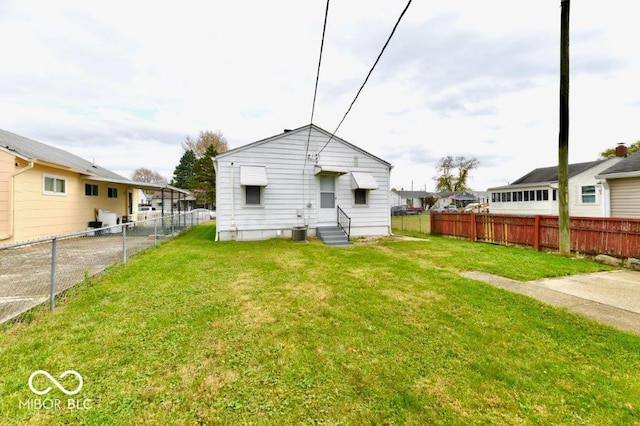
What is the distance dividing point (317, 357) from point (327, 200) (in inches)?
382

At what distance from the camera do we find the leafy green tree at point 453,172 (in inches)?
1880

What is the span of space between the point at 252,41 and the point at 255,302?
6768 millimetres

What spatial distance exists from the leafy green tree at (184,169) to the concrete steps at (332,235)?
131ft

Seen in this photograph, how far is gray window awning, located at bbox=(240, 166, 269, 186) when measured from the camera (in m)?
10.6

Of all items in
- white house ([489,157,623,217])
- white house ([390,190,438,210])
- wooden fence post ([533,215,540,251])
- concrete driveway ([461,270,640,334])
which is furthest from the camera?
white house ([390,190,438,210])

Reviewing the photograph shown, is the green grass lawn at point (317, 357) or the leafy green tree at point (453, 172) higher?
the leafy green tree at point (453, 172)

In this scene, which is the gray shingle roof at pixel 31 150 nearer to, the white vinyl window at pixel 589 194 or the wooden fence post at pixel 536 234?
the wooden fence post at pixel 536 234

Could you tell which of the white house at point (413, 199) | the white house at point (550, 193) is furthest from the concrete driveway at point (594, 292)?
the white house at point (413, 199)

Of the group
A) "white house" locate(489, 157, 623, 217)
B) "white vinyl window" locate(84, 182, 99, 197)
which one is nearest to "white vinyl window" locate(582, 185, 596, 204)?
"white house" locate(489, 157, 623, 217)

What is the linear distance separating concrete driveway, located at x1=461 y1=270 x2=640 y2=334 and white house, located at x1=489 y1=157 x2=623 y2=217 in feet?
43.8

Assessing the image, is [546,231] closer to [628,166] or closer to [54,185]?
[628,166]

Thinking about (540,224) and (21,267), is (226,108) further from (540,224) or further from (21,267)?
(540,224)

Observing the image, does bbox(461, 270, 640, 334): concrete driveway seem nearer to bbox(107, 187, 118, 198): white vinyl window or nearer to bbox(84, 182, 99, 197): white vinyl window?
bbox(84, 182, 99, 197): white vinyl window

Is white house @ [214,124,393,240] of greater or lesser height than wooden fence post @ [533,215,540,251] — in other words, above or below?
above
